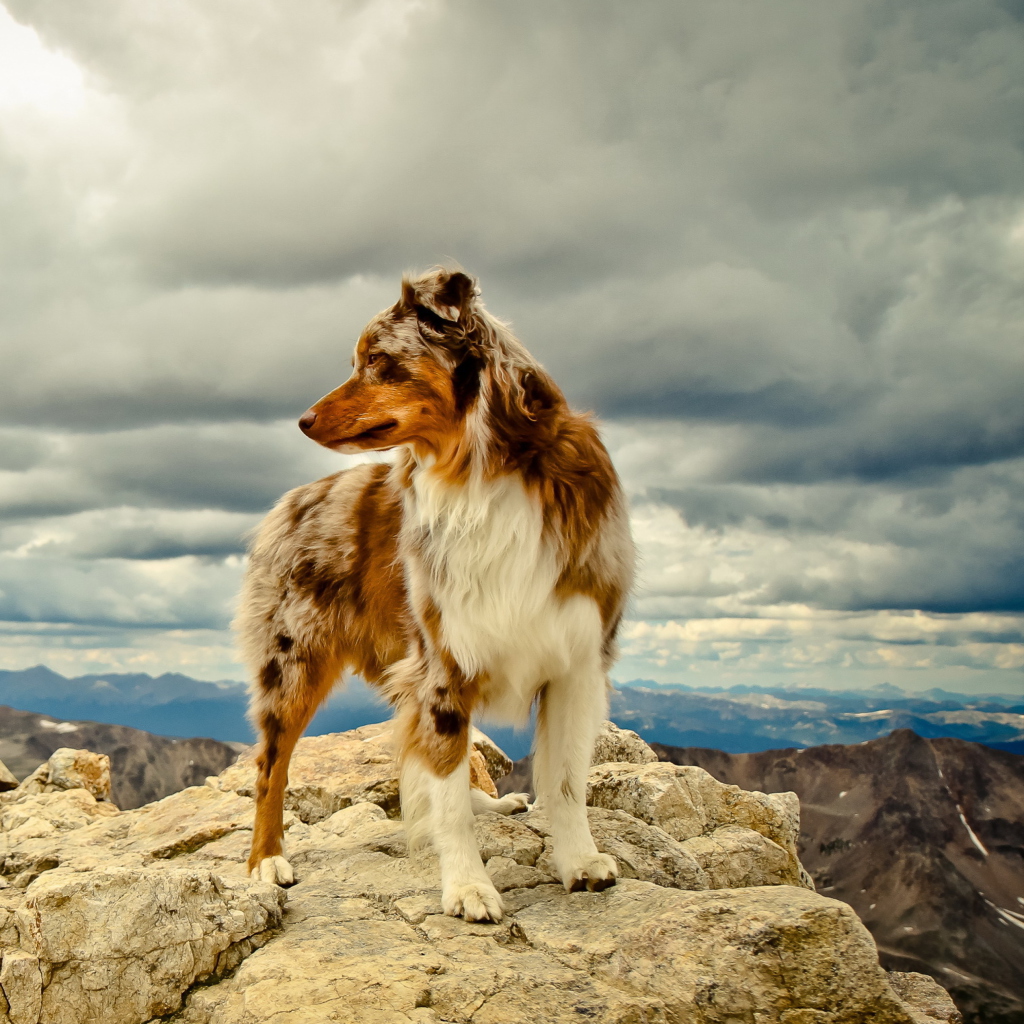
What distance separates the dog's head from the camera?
178 inches

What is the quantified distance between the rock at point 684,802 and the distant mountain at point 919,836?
39274 millimetres

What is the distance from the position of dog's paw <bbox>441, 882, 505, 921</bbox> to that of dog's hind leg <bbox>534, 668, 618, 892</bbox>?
1.85 feet

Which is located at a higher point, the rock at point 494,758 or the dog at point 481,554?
the dog at point 481,554

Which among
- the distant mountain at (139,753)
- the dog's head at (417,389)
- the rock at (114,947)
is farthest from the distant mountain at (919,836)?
the rock at (114,947)

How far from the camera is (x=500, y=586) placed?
178 inches

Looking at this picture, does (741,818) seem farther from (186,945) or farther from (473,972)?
(186,945)

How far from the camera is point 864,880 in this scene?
48688 mm

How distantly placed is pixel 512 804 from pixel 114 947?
354cm

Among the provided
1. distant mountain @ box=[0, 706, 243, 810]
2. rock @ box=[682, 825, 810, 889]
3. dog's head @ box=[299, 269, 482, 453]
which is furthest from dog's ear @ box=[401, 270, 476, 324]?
distant mountain @ box=[0, 706, 243, 810]

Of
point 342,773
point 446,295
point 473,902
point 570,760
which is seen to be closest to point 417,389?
point 446,295

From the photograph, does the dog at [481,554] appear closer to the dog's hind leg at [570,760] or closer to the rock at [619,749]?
the dog's hind leg at [570,760]

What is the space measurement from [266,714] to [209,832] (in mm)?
1832

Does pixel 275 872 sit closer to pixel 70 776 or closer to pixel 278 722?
pixel 278 722

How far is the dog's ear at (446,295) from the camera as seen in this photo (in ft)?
15.0
